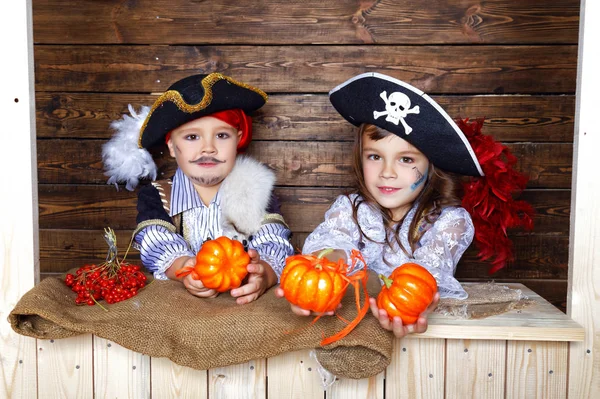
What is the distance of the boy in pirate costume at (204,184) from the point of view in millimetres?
2086

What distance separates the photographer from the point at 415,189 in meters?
2.06

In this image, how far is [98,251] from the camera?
2.66 metres

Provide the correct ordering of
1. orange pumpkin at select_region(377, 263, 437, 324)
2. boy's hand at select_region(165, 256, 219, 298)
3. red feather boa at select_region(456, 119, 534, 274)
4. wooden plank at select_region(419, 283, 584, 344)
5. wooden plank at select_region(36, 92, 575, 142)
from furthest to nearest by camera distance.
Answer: wooden plank at select_region(36, 92, 575, 142), red feather boa at select_region(456, 119, 534, 274), boy's hand at select_region(165, 256, 219, 298), wooden plank at select_region(419, 283, 584, 344), orange pumpkin at select_region(377, 263, 437, 324)

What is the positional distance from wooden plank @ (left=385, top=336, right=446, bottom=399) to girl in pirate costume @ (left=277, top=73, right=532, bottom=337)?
0.98 feet

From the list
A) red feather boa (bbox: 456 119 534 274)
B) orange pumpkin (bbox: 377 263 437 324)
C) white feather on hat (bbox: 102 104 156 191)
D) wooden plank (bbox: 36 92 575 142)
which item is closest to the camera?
orange pumpkin (bbox: 377 263 437 324)

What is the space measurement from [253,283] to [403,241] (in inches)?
26.0

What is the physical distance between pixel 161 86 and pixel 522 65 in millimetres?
1695

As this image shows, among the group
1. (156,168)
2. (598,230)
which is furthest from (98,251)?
(598,230)

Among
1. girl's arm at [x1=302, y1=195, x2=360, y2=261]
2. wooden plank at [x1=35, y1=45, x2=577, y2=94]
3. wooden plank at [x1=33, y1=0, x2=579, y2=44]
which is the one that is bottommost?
girl's arm at [x1=302, y1=195, x2=360, y2=261]

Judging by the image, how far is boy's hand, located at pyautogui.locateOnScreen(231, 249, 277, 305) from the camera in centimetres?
184

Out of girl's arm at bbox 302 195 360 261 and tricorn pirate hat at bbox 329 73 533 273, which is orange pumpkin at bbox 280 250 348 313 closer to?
girl's arm at bbox 302 195 360 261

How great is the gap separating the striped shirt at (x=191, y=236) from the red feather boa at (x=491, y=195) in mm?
761

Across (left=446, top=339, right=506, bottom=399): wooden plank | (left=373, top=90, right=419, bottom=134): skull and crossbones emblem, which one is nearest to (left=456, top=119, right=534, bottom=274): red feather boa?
(left=373, top=90, right=419, bottom=134): skull and crossbones emblem

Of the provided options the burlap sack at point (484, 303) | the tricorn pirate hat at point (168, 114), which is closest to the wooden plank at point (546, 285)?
the burlap sack at point (484, 303)
